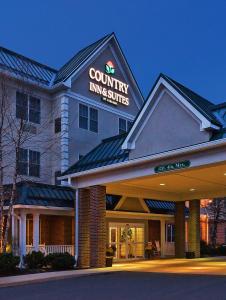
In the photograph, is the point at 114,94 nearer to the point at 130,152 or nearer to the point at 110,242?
the point at 110,242

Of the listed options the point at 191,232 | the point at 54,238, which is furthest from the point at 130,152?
the point at 191,232

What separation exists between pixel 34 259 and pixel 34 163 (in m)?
7.68

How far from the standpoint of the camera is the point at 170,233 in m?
35.7

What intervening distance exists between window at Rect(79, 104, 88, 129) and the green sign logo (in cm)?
372

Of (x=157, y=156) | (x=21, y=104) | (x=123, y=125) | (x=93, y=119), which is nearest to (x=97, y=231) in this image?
(x=157, y=156)

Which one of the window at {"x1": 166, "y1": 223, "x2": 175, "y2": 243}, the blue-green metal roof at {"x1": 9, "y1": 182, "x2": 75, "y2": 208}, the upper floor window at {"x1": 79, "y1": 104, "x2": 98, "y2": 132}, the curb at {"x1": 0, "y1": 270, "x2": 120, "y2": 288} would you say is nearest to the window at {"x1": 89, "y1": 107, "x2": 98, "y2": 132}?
the upper floor window at {"x1": 79, "y1": 104, "x2": 98, "y2": 132}

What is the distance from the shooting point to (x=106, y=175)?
23.4m

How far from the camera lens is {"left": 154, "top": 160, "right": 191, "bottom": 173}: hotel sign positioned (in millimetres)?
19438

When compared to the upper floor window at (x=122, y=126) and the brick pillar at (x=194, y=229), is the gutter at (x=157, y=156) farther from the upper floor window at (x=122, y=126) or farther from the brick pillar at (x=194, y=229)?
the brick pillar at (x=194, y=229)

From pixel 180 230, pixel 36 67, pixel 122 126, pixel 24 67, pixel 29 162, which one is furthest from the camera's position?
pixel 122 126

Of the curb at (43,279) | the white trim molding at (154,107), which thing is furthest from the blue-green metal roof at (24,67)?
the curb at (43,279)

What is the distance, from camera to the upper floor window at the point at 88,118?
31.0 metres

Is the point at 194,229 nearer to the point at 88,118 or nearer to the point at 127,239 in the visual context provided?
the point at 127,239

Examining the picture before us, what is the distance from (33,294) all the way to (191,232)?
739 inches
